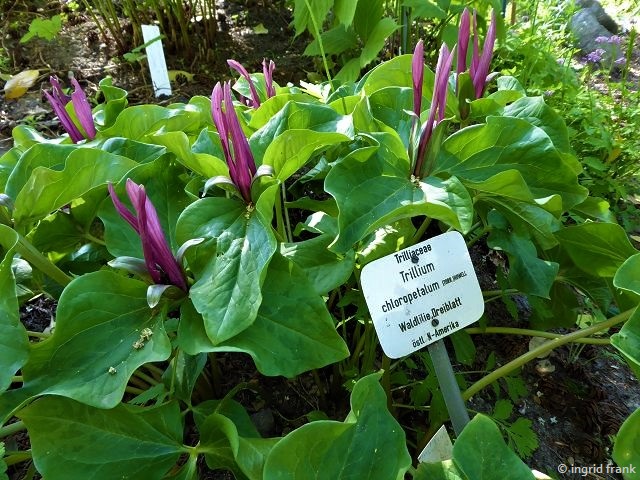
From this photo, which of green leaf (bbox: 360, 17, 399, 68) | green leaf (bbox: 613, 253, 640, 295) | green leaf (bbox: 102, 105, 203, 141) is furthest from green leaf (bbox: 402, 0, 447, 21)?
green leaf (bbox: 613, 253, 640, 295)

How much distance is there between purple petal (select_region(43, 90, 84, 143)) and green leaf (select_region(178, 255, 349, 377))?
0.44 meters

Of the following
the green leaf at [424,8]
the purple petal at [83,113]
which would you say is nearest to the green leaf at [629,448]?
the purple petal at [83,113]

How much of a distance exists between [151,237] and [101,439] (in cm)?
26

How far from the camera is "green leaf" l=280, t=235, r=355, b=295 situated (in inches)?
28.1

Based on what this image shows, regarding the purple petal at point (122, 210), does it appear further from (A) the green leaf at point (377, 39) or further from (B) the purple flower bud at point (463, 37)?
(A) the green leaf at point (377, 39)

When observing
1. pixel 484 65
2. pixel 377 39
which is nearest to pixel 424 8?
pixel 377 39

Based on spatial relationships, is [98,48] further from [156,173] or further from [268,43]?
[156,173]

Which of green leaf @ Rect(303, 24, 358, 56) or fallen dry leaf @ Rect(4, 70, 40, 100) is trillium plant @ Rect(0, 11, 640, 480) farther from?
fallen dry leaf @ Rect(4, 70, 40, 100)

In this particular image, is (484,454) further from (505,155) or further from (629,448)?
(505,155)

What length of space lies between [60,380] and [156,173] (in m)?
0.32

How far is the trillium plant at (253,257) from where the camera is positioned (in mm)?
596

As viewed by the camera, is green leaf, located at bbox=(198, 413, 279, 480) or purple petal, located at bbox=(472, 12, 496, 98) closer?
green leaf, located at bbox=(198, 413, 279, 480)

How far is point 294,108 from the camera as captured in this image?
76cm

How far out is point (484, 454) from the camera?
1.90ft
